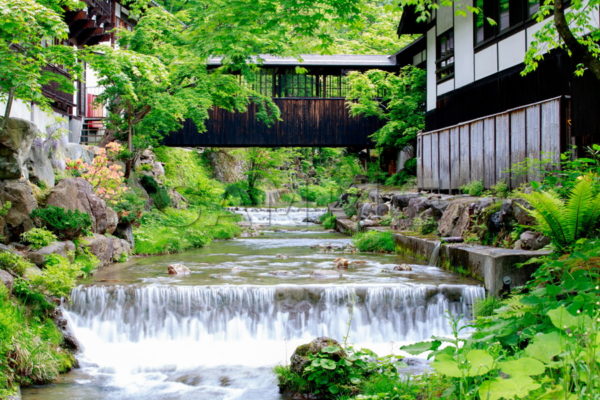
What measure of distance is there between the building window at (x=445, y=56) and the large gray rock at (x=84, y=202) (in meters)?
12.2

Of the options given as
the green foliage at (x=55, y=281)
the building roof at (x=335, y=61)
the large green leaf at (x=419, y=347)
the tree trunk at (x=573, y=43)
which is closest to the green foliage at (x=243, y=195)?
the building roof at (x=335, y=61)

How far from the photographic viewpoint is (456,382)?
12.4 ft

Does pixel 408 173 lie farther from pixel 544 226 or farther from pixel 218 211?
pixel 544 226

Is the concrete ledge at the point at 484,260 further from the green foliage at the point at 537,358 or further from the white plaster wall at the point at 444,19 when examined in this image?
the white plaster wall at the point at 444,19

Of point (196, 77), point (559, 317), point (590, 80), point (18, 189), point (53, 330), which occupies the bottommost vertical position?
point (53, 330)

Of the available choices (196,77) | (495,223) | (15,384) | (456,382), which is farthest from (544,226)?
(196,77)

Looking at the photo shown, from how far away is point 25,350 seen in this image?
708 cm

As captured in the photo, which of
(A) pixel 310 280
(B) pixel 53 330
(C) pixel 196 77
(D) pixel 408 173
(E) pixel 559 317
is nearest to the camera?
(E) pixel 559 317

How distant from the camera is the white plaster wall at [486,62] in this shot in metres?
15.9

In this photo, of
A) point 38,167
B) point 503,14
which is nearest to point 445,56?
point 503,14

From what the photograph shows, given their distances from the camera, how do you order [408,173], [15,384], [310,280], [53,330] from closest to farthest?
[15,384], [53,330], [310,280], [408,173]

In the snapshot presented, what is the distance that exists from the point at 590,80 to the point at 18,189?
1216cm

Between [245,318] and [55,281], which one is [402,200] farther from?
[55,281]

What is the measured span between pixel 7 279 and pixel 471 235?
9096 mm
